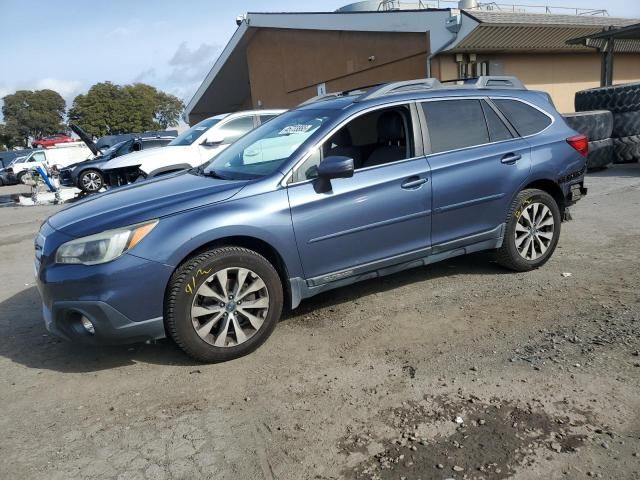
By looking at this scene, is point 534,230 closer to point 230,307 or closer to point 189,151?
point 230,307

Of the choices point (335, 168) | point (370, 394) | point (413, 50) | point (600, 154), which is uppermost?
point (413, 50)

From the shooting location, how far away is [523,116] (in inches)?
197

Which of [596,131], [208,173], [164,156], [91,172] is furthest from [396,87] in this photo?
[91,172]

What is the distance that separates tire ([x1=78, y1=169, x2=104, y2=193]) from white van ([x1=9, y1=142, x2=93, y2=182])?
19.1 metres

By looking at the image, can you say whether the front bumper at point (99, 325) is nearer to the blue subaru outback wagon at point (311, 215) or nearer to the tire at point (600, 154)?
the blue subaru outback wagon at point (311, 215)

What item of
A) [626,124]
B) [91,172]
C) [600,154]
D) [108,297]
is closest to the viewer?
[108,297]

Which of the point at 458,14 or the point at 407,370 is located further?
the point at 458,14

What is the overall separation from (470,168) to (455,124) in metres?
0.42

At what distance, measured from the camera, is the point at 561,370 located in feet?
10.7

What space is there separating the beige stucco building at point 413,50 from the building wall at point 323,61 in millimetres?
30

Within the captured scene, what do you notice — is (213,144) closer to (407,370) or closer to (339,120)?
(339,120)

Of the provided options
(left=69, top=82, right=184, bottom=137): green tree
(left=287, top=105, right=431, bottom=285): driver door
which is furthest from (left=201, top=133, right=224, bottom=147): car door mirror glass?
(left=69, top=82, right=184, bottom=137): green tree

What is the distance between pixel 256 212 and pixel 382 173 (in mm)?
1100

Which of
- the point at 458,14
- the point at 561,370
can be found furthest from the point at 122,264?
the point at 458,14
